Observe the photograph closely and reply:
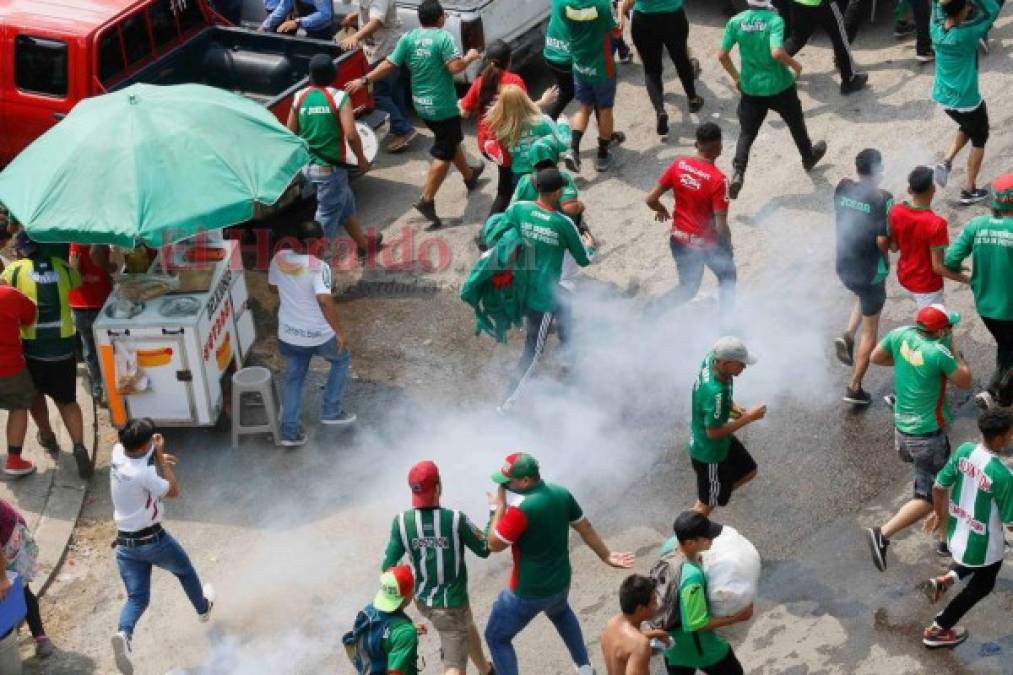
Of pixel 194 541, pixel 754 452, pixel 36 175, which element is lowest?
pixel 194 541

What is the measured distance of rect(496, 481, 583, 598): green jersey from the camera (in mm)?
7516

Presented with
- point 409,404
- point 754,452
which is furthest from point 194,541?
point 754,452

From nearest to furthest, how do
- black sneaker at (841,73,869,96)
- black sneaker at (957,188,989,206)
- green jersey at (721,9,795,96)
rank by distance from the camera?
black sneaker at (957,188,989,206) < green jersey at (721,9,795,96) < black sneaker at (841,73,869,96)

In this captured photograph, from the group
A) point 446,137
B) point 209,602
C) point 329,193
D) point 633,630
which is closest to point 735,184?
point 446,137

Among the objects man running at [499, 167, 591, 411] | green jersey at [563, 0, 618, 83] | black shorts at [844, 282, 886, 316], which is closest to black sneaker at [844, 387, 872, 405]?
black shorts at [844, 282, 886, 316]

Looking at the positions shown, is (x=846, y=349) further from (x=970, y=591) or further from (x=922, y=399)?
(x=970, y=591)

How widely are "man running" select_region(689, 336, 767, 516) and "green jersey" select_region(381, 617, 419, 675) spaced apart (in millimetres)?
2151

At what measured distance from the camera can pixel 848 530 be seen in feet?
30.1

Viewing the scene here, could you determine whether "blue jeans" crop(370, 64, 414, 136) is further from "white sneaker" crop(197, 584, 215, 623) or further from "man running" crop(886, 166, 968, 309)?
"white sneaker" crop(197, 584, 215, 623)

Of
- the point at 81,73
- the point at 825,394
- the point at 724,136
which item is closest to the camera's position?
the point at 825,394

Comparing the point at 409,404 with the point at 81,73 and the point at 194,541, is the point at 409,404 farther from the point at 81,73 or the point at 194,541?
the point at 81,73

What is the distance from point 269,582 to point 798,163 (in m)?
6.30

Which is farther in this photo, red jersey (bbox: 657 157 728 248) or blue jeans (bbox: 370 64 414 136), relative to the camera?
blue jeans (bbox: 370 64 414 136)

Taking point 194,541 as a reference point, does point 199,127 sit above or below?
above
